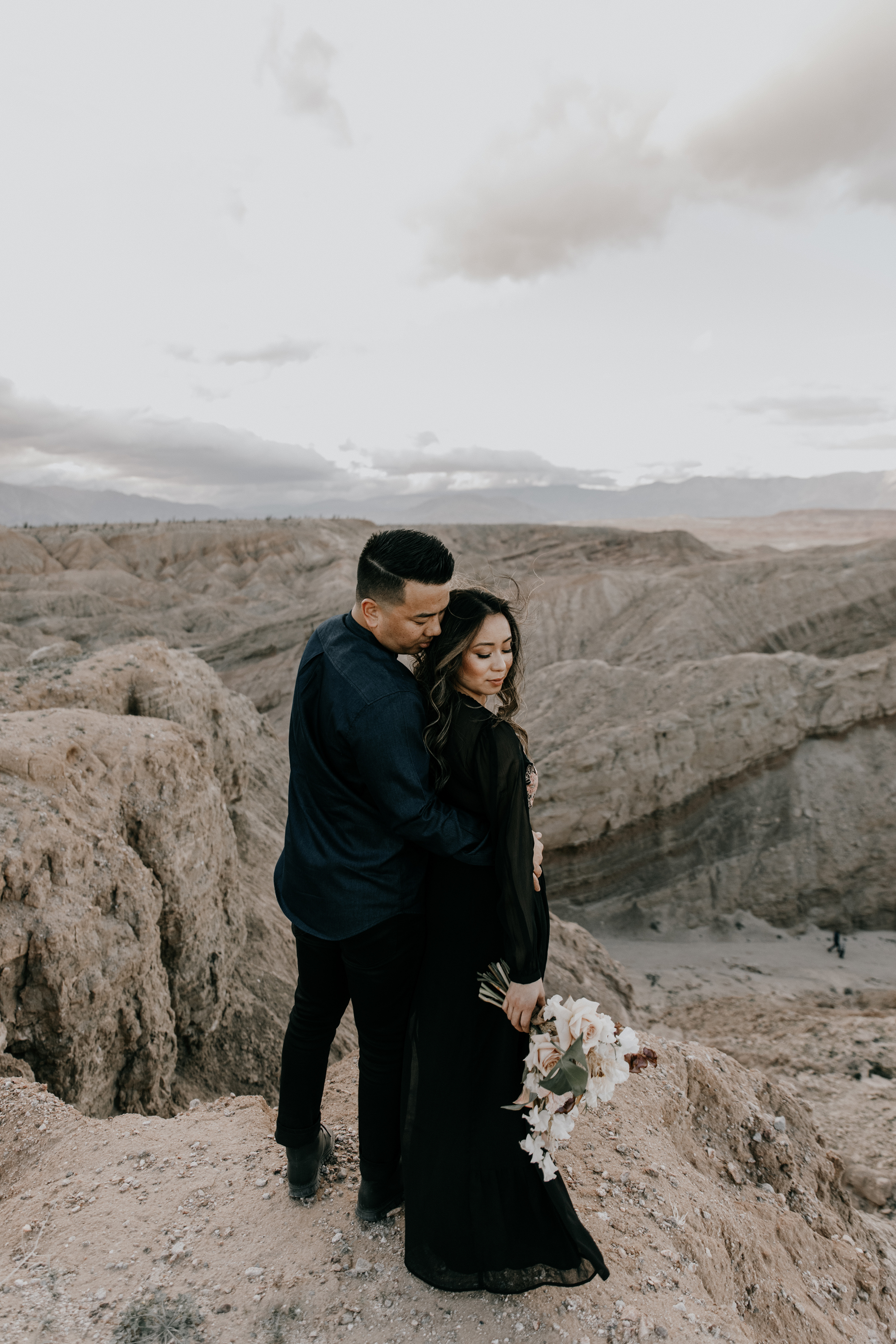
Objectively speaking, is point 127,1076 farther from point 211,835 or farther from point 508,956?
point 508,956

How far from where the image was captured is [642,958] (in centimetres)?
1333

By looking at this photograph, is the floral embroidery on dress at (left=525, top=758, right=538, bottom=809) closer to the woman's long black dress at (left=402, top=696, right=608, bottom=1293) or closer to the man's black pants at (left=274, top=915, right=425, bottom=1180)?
the woman's long black dress at (left=402, top=696, right=608, bottom=1293)

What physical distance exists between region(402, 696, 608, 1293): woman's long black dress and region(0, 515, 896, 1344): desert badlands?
124 mm

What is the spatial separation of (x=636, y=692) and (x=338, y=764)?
14968 mm

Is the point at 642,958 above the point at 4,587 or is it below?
below

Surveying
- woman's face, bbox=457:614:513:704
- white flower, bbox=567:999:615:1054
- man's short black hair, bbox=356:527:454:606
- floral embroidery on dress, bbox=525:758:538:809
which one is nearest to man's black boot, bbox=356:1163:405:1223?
white flower, bbox=567:999:615:1054

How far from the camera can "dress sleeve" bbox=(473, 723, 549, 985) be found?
2.05 metres

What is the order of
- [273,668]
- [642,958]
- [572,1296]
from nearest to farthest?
[572,1296], [642,958], [273,668]

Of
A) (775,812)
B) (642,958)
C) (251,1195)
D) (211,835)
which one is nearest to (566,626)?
(775,812)

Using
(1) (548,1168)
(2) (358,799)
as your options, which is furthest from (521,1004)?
(2) (358,799)

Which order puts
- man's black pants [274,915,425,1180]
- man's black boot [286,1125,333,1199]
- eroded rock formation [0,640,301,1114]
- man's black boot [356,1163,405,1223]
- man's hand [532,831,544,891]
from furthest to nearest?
eroded rock formation [0,640,301,1114] → man's black boot [286,1125,333,1199] → man's black boot [356,1163,405,1223] → man's black pants [274,915,425,1180] → man's hand [532,831,544,891]

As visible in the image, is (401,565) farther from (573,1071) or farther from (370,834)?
(573,1071)

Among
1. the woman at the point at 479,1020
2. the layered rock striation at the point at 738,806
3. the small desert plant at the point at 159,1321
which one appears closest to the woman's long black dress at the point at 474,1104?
the woman at the point at 479,1020

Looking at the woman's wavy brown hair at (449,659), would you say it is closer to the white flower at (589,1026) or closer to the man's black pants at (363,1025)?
the man's black pants at (363,1025)
